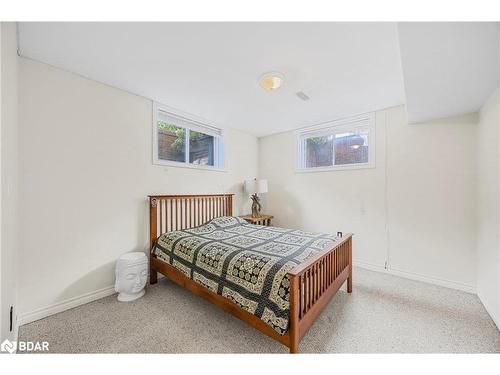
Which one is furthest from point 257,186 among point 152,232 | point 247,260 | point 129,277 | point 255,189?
point 129,277

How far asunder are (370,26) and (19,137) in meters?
Result: 2.87

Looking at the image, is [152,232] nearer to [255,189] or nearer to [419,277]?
[255,189]

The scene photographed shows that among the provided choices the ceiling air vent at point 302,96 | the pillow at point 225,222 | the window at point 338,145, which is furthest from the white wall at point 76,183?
the window at point 338,145

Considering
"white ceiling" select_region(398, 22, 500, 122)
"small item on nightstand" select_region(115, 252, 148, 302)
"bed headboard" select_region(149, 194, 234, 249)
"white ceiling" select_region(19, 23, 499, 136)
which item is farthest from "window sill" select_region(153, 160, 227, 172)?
"white ceiling" select_region(398, 22, 500, 122)

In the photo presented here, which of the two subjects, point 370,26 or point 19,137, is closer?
point 370,26

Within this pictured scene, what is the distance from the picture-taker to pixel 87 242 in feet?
6.88

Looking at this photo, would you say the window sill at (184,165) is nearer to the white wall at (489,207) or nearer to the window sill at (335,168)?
the window sill at (335,168)

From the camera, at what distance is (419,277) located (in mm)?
2605

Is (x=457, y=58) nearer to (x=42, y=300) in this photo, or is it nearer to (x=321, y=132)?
(x=321, y=132)

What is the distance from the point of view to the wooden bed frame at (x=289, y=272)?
1.34 m

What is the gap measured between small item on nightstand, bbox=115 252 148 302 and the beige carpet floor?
0.32 feet

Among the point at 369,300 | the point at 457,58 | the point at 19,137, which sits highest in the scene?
the point at 457,58

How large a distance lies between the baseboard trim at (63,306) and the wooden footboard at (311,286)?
2045 mm
